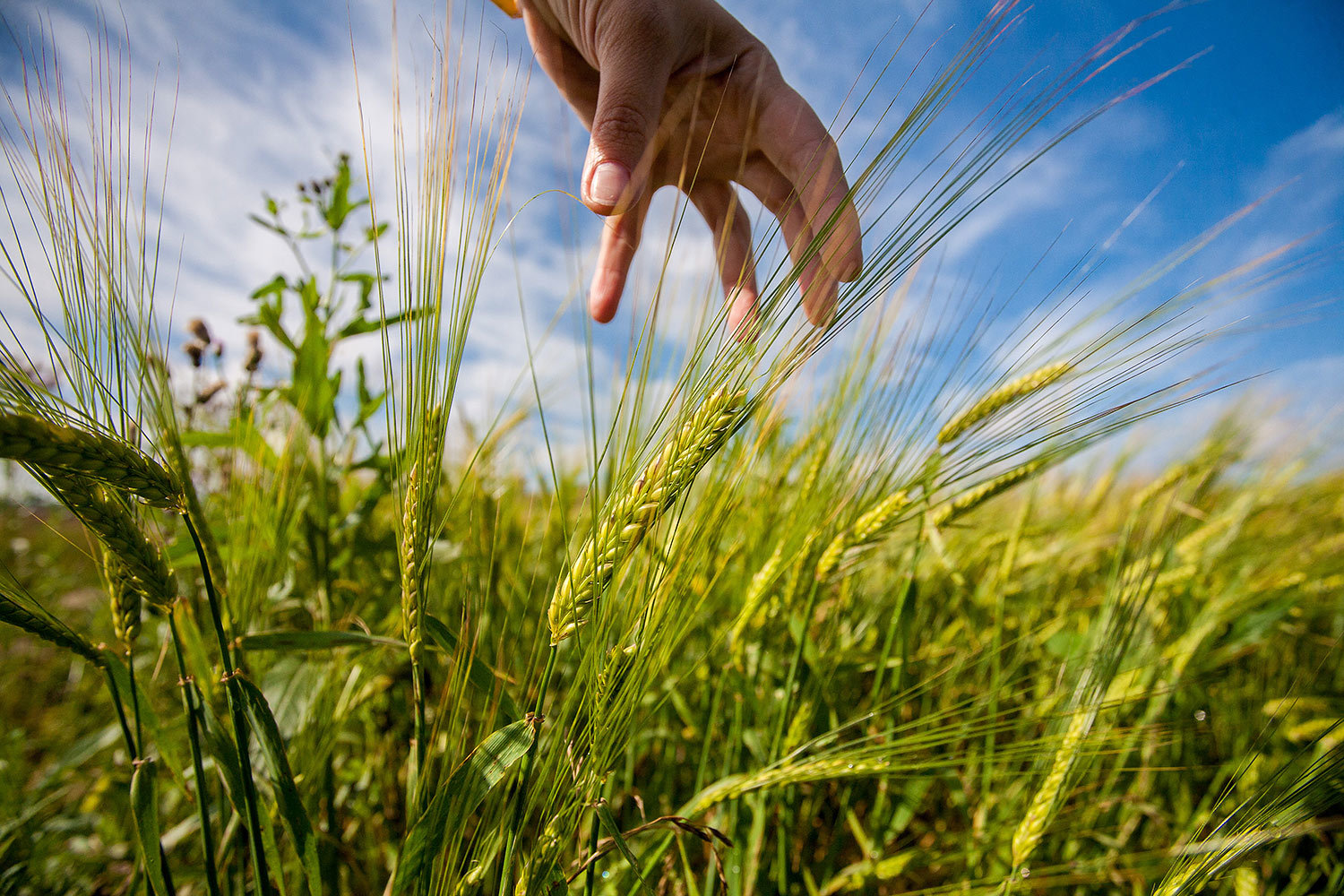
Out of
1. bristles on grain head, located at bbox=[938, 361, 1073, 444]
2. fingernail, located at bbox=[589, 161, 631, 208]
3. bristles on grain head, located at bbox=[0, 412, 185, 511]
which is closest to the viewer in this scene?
bristles on grain head, located at bbox=[0, 412, 185, 511]

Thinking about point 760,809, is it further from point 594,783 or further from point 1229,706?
point 1229,706

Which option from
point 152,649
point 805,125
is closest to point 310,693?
point 152,649

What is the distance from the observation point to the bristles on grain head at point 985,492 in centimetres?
96

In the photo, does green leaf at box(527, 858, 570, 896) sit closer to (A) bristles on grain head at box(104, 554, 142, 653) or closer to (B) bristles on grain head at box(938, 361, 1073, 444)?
(A) bristles on grain head at box(104, 554, 142, 653)

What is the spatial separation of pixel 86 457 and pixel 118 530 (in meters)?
0.10

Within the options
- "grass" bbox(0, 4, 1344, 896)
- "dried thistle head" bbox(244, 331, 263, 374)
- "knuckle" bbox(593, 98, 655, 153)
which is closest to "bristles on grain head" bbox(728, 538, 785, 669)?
"grass" bbox(0, 4, 1344, 896)

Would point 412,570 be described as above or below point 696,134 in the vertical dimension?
below

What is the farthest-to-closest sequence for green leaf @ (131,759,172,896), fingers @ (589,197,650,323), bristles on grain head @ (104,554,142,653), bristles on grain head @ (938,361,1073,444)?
1. fingers @ (589,197,650,323)
2. bristles on grain head @ (938,361,1073,444)
3. bristles on grain head @ (104,554,142,653)
4. green leaf @ (131,759,172,896)

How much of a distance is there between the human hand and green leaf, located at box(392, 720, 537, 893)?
16.9 inches

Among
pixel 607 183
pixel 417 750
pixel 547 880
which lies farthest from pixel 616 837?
pixel 607 183

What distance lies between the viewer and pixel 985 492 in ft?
3.14

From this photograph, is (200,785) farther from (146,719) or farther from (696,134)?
(696,134)

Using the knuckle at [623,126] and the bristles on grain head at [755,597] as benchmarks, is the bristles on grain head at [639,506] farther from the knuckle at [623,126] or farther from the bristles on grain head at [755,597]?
the knuckle at [623,126]

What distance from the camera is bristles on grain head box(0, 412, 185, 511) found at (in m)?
0.42
